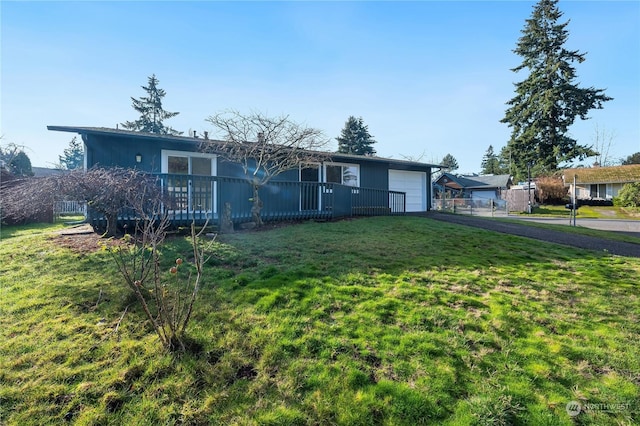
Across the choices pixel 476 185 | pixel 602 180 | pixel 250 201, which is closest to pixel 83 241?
pixel 250 201

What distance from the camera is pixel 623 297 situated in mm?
4105

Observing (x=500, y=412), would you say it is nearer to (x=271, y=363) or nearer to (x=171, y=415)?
(x=271, y=363)

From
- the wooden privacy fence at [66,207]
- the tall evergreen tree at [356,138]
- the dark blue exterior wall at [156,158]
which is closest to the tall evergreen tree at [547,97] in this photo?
the tall evergreen tree at [356,138]

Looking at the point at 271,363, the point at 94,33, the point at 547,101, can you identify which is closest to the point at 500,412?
the point at 271,363

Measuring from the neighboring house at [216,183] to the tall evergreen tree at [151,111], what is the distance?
34193 mm

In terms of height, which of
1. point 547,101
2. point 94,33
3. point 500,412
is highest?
point 547,101

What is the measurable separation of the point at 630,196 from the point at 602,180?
29.3ft

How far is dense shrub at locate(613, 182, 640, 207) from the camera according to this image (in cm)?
2364

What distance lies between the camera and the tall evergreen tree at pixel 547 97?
29500mm

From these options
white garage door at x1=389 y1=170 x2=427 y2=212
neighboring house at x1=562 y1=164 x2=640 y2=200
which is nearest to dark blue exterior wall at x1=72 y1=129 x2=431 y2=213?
white garage door at x1=389 y1=170 x2=427 y2=212

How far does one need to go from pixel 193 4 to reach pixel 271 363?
9.38 m

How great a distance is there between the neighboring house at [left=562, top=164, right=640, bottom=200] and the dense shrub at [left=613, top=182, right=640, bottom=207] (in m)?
5.16

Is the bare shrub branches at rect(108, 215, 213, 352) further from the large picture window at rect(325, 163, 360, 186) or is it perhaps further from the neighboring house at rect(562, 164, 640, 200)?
the neighboring house at rect(562, 164, 640, 200)

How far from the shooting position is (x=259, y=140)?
809 centimetres
